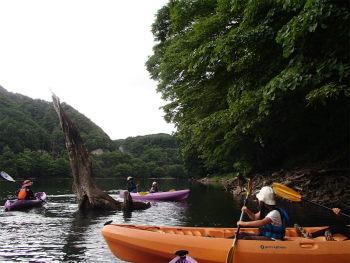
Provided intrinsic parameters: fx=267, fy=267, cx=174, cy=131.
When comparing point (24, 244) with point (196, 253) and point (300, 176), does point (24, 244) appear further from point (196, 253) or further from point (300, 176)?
point (300, 176)

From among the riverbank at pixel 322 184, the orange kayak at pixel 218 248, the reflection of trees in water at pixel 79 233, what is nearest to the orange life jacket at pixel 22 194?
the reflection of trees in water at pixel 79 233

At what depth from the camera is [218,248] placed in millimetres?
4633

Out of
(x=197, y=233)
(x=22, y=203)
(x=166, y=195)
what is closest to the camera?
(x=197, y=233)

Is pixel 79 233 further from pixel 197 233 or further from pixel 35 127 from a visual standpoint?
pixel 35 127

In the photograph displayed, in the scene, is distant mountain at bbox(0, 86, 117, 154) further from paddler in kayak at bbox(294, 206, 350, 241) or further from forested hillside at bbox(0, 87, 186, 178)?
paddler in kayak at bbox(294, 206, 350, 241)

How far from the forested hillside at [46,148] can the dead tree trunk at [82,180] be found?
1535 inches

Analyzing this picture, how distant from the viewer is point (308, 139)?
14.0m

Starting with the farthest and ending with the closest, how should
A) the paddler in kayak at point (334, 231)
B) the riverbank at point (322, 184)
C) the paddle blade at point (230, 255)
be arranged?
the riverbank at point (322, 184) → the paddler in kayak at point (334, 231) → the paddle blade at point (230, 255)

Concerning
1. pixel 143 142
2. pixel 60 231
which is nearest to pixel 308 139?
pixel 60 231

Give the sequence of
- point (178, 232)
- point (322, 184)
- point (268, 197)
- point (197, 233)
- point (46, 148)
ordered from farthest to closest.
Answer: point (46, 148)
point (322, 184)
point (197, 233)
point (178, 232)
point (268, 197)

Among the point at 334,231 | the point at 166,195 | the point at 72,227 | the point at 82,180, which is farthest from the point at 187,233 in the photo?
the point at 166,195

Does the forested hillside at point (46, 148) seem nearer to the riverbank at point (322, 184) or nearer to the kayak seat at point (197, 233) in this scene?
the riverbank at point (322, 184)

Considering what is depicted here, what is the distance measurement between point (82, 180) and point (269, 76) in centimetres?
896

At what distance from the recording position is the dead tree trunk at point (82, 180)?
38.8 feet
